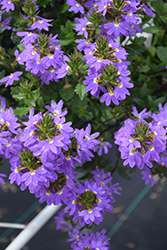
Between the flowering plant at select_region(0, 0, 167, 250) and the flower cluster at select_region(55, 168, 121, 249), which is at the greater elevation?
the flowering plant at select_region(0, 0, 167, 250)

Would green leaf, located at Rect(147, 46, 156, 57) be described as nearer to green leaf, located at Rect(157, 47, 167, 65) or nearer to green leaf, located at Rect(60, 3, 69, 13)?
green leaf, located at Rect(157, 47, 167, 65)

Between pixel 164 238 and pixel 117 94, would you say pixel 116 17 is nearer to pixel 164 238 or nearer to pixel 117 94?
pixel 117 94

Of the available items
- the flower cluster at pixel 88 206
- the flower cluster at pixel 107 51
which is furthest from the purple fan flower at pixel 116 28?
the flower cluster at pixel 88 206

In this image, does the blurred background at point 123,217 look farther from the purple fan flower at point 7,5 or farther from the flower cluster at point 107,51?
the purple fan flower at point 7,5

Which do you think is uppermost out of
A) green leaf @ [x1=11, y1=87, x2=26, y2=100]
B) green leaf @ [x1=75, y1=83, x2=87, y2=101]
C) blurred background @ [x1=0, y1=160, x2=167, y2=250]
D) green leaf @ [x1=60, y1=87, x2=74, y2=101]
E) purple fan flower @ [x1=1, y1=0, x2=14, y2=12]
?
purple fan flower @ [x1=1, y1=0, x2=14, y2=12]

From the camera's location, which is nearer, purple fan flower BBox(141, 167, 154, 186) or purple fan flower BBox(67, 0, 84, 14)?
purple fan flower BBox(67, 0, 84, 14)

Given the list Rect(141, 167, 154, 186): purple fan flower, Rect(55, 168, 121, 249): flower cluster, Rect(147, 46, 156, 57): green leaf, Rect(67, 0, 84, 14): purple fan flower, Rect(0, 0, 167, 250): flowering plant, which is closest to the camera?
Rect(0, 0, 167, 250): flowering plant

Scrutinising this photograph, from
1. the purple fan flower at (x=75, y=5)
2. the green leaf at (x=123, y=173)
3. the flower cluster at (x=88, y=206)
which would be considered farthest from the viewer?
the green leaf at (x=123, y=173)

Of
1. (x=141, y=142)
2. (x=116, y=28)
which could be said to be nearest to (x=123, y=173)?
(x=141, y=142)

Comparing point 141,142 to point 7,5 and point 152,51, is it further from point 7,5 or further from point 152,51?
point 152,51

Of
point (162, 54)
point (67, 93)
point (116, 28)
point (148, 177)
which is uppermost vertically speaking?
point (116, 28)

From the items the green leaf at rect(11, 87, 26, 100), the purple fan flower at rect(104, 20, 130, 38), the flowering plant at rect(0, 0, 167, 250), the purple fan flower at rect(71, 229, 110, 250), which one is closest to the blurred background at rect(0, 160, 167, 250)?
the flowering plant at rect(0, 0, 167, 250)
